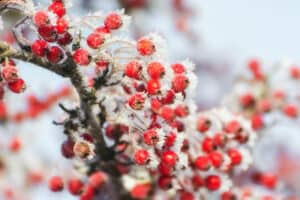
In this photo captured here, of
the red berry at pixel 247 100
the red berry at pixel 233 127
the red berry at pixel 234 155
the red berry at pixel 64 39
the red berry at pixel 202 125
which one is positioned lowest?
the red berry at pixel 64 39

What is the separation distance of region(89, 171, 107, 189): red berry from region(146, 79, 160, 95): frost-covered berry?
1510mm

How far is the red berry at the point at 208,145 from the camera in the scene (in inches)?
181

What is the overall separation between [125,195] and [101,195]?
0.21m

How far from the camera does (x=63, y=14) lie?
360 cm

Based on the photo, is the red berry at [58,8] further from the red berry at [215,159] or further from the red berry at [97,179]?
the red berry at [97,179]

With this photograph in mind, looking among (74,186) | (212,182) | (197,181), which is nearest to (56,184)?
(74,186)

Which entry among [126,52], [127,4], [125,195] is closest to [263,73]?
[125,195]

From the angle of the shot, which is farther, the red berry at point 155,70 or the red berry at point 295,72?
the red berry at point 295,72

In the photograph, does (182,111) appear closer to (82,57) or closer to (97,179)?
(82,57)

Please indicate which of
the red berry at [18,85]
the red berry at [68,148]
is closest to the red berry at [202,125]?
the red berry at [68,148]

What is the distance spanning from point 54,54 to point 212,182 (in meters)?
1.67

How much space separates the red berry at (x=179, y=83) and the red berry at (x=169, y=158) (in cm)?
42

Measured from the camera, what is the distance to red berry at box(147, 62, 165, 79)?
11.7 feet

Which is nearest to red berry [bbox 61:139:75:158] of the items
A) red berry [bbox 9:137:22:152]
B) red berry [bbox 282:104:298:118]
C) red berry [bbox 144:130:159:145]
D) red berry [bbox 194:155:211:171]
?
red berry [bbox 144:130:159:145]
